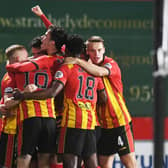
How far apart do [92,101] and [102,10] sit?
2680mm

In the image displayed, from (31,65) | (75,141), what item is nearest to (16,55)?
(31,65)

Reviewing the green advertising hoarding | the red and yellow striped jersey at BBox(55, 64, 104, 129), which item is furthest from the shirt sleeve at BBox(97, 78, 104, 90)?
the green advertising hoarding

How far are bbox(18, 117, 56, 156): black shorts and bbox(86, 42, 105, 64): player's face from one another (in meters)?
0.80

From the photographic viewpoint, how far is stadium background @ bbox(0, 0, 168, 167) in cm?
894

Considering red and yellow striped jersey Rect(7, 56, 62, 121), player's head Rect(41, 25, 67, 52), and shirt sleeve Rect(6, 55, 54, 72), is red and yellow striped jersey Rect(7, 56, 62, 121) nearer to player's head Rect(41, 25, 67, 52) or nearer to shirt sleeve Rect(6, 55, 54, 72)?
shirt sleeve Rect(6, 55, 54, 72)

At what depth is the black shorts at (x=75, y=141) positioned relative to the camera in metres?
6.49

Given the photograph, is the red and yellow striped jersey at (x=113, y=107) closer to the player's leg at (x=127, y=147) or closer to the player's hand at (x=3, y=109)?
the player's leg at (x=127, y=147)

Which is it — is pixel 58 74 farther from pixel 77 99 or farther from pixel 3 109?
pixel 3 109

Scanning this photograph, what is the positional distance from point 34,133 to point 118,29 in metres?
2.96

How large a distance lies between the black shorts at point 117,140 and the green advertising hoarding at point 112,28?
1.82 meters

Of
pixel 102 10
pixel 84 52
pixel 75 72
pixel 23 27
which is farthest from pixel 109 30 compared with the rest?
pixel 75 72

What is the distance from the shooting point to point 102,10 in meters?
9.10

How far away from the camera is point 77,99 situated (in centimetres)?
652

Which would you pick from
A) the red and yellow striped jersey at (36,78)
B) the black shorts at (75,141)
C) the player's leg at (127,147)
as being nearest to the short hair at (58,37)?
the red and yellow striped jersey at (36,78)
